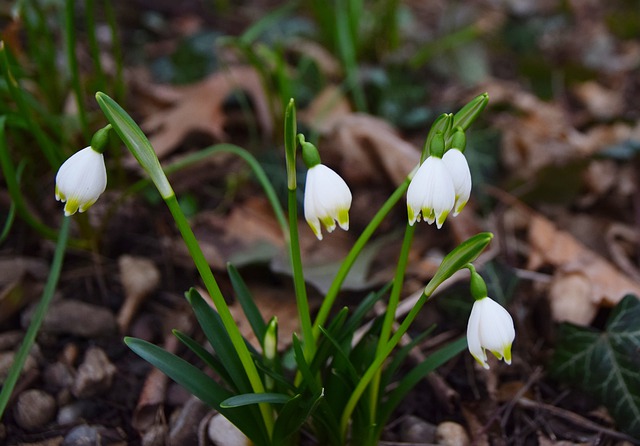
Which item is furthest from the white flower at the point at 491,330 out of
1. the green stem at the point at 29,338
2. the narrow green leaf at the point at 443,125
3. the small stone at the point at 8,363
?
the small stone at the point at 8,363

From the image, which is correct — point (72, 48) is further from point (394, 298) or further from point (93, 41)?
point (394, 298)

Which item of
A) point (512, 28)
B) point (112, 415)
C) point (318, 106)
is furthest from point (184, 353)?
point (512, 28)

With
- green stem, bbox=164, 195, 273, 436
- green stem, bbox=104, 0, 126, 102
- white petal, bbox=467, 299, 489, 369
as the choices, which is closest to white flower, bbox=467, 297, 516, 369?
white petal, bbox=467, 299, 489, 369

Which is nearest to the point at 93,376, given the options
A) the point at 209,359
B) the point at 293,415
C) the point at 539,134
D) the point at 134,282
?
the point at 134,282

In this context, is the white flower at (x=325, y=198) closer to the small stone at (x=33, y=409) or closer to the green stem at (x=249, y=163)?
the green stem at (x=249, y=163)

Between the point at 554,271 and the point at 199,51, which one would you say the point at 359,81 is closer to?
the point at 199,51

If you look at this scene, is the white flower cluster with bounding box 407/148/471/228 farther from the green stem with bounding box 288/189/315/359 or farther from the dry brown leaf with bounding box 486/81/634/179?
the dry brown leaf with bounding box 486/81/634/179

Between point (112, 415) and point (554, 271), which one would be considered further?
point (554, 271)
